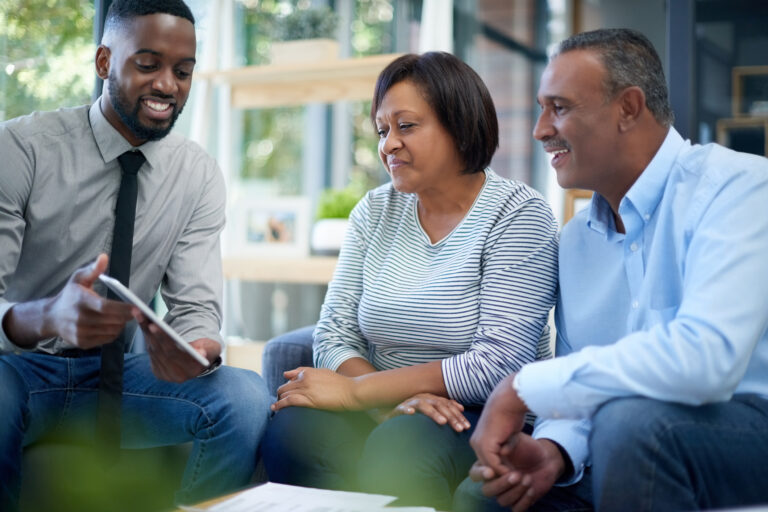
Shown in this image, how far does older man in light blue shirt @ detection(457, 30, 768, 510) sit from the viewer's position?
115cm

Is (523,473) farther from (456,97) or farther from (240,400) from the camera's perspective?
(456,97)

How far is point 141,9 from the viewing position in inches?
70.1

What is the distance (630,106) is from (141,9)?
3.68 feet

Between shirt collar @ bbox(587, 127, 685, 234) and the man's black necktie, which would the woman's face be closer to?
shirt collar @ bbox(587, 127, 685, 234)

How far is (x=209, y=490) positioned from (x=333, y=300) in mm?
521

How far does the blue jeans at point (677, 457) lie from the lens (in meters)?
1.13

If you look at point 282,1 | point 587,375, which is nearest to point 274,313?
point 282,1

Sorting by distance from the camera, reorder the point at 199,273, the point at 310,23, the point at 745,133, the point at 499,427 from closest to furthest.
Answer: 1. the point at 499,427
2. the point at 199,273
3. the point at 745,133
4. the point at 310,23

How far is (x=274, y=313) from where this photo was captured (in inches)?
153

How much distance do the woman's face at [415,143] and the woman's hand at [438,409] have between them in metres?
0.50

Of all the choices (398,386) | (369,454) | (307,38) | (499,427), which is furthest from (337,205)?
(499,427)

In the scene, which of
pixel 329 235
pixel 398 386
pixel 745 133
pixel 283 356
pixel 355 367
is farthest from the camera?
pixel 329 235

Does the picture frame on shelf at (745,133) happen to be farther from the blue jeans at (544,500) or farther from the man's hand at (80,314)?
the man's hand at (80,314)

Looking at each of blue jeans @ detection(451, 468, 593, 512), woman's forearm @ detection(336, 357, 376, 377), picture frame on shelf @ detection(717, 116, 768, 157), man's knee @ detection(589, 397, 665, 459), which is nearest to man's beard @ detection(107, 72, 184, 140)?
woman's forearm @ detection(336, 357, 376, 377)
